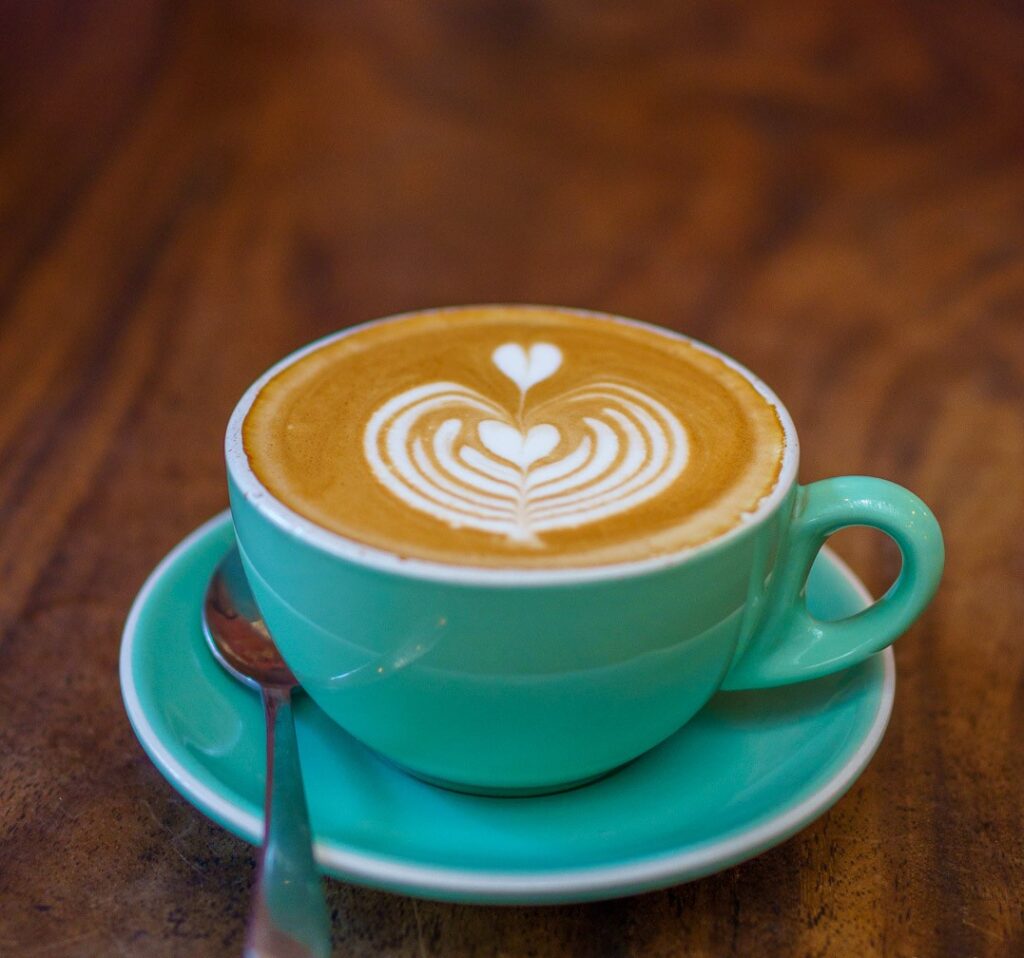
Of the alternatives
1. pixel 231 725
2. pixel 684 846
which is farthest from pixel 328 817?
pixel 684 846

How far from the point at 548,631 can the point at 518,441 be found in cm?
22

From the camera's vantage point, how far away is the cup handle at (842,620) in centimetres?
79

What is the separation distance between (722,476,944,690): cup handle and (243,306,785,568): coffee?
6 centimetres

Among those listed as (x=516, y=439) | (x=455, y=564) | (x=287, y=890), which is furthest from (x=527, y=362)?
(x=287, y=890)

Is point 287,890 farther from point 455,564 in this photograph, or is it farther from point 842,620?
point 842,620

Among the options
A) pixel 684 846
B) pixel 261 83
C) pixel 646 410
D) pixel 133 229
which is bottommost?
pixel 133 229

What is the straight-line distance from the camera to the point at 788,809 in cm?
71

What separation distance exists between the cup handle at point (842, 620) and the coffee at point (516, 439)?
6cm

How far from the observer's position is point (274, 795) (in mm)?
732

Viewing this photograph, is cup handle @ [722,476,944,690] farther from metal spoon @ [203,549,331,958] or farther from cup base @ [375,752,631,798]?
metal spoon @ [203,549,331,958]

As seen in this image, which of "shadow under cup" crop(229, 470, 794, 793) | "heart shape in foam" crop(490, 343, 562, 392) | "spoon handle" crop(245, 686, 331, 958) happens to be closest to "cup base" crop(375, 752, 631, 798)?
"shadow under cup" crop(229, 470, 794, 793)

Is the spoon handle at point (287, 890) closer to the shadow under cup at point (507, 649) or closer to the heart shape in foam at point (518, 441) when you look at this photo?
the shadow under cup at point (507, 649)

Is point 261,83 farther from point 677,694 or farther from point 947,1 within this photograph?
point 677,694

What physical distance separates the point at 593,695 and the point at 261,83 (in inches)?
58.4
